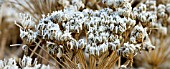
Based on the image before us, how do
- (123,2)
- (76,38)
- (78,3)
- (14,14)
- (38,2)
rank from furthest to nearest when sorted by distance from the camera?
(14,14), (38,2), (78,3), (123,2), (76,38)

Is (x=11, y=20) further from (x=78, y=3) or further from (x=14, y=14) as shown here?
(x=78, y=3)

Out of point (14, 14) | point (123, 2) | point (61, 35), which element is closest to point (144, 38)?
point (123, 2)

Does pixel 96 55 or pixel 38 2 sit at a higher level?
pixel 38 2

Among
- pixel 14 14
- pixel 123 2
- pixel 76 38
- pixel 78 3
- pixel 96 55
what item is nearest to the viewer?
pixel 96 55

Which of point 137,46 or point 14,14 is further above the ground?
point 14,14

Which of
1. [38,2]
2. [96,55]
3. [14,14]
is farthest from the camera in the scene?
[14,14]

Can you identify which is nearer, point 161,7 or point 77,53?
point 77,53

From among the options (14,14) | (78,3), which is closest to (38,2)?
(78,3)

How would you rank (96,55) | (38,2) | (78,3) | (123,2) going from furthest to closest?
(38,2) < (78,3) < (123,2) < (96,55)

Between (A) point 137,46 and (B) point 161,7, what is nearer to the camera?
(A) point 137,46

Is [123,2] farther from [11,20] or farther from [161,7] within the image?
[11,20]
